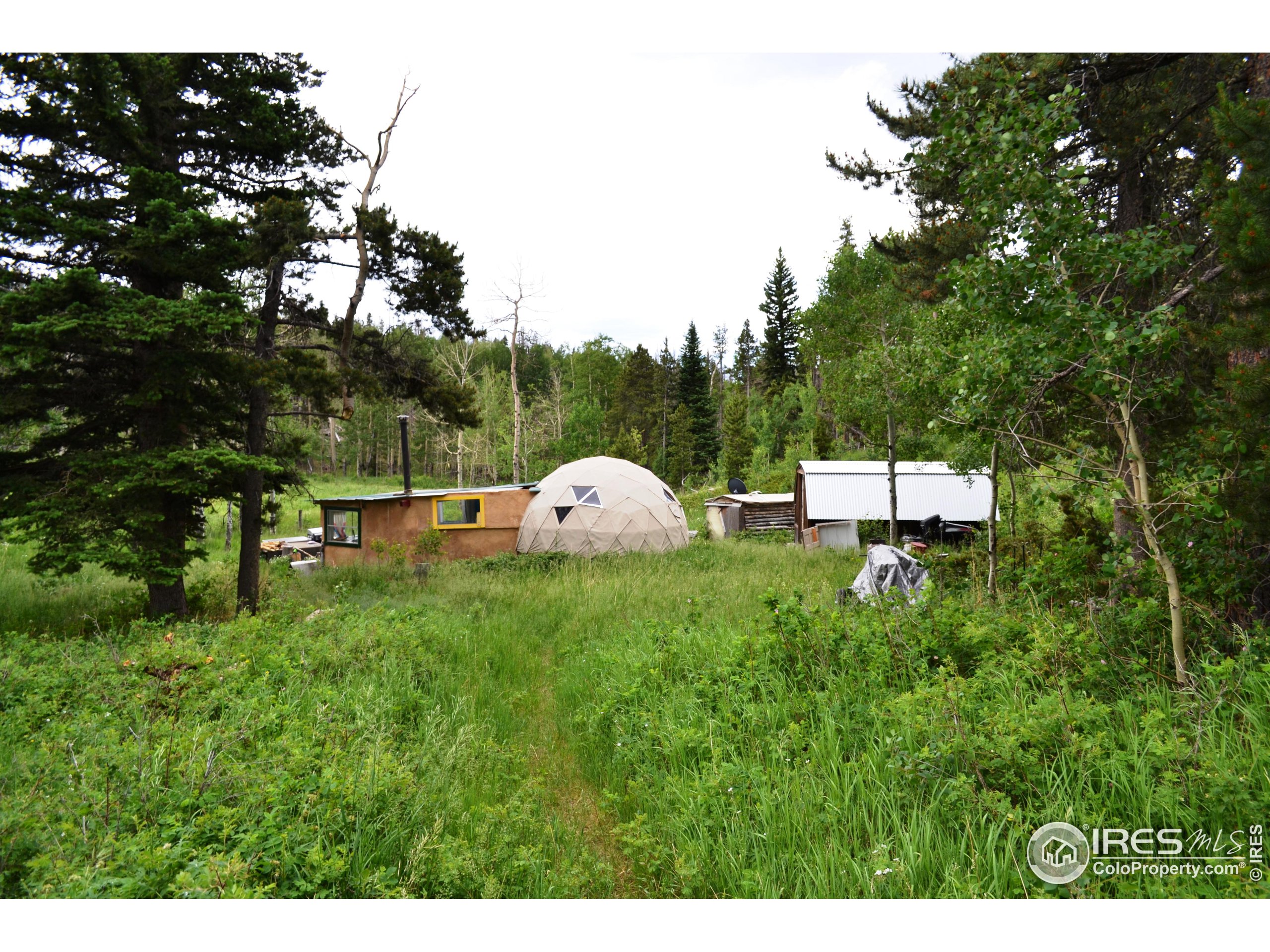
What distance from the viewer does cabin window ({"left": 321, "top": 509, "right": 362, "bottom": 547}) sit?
17.4 metres

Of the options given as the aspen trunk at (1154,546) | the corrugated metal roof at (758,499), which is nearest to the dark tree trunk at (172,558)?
the aspen trunk at (1154,546)

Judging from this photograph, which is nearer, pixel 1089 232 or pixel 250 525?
pixel 1089 232

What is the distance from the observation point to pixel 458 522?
17.2 meters

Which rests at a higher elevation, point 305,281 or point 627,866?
point 305,281

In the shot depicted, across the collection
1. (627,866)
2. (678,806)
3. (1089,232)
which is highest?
(1089,232)

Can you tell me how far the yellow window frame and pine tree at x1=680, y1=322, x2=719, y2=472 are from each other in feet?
84.3

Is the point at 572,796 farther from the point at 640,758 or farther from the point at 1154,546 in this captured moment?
the point at 1154,546

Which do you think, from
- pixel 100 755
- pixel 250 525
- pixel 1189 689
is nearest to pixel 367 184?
pixel 250 525

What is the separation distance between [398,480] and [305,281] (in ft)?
123

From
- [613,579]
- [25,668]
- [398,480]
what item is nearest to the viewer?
[25,668]

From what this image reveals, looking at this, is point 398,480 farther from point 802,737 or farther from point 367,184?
point 802,737

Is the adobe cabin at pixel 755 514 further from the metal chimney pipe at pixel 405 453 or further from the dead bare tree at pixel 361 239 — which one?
the dead bare tree at pixel 361 239

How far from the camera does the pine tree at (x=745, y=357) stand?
59031 millimetres

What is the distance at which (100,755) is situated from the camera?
124 inches
